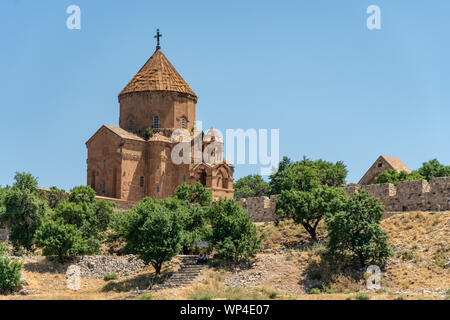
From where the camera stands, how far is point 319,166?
221 feet

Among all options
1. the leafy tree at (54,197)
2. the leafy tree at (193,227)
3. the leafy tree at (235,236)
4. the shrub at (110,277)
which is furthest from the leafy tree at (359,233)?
the leafy tree at (54,197)

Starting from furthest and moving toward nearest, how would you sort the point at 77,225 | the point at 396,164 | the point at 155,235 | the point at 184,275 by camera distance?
the point at 396,164 < the point at 77,225 < the point at 155,235 < the point at 184,275

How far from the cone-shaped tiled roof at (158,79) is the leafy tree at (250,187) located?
66.7ft

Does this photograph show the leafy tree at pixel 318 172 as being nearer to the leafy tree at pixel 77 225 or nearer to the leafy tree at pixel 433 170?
Result: the leafy tree at pixel 433 170

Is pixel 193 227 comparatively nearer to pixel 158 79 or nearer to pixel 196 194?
pixel 196 194

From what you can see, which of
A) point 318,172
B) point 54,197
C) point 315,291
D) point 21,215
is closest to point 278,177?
point 318,172

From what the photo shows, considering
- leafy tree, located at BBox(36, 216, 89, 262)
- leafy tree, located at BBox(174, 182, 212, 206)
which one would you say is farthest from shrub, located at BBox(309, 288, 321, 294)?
leafy tree, located at BBox(174, 182, 212, 206)

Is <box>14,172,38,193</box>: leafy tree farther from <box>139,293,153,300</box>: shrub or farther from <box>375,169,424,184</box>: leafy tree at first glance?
<box>375,169,424,184</box>: leafy tree

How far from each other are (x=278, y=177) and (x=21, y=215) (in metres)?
27.4

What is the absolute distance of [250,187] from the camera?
90.1 m

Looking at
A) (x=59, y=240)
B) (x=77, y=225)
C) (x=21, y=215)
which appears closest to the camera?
(x=59, y=240)

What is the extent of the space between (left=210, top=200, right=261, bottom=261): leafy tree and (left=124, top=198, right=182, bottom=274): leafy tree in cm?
228

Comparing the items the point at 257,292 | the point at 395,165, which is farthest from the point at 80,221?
the point at 395,165
